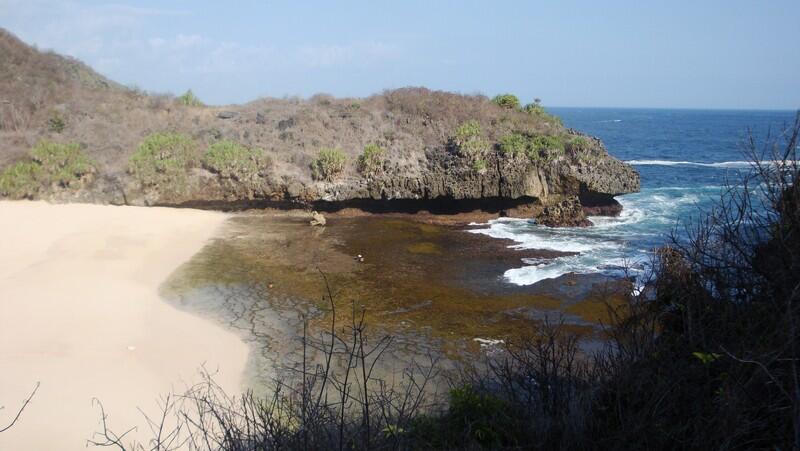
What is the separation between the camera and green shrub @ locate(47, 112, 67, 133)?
29800 millimetres

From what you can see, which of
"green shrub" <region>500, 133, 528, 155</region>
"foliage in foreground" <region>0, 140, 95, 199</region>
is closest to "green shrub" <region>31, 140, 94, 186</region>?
"foliage in foreground" <region>0, 140, 95, 199</region>

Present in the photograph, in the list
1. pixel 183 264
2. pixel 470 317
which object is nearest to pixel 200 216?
pixel 183 264

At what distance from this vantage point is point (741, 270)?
20.0 feet

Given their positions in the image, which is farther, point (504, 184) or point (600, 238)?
point (504, 184)

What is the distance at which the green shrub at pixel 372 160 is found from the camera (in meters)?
27.3

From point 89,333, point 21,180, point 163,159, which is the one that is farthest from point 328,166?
point 89,333

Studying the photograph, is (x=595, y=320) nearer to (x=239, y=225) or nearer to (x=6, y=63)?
(x=239, y=225)

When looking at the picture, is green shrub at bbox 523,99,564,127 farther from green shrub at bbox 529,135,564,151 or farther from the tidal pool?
the tidal pool

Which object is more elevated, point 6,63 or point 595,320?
point 6,63

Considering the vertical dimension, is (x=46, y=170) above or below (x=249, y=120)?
below

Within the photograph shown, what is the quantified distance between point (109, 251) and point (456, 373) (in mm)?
14082

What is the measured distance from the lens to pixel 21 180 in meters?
25.2

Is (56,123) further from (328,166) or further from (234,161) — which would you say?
(328,166)

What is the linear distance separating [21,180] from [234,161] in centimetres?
974
